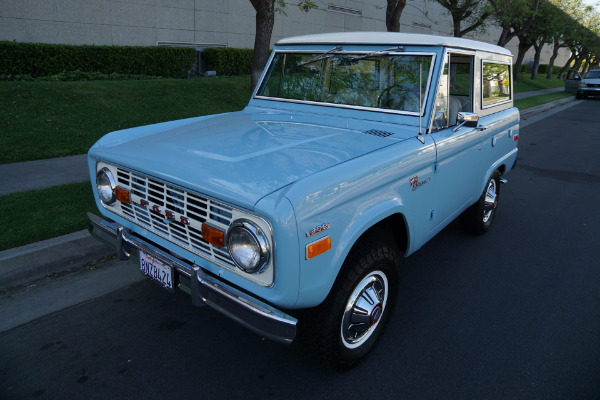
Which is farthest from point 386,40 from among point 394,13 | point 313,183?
point 394,13

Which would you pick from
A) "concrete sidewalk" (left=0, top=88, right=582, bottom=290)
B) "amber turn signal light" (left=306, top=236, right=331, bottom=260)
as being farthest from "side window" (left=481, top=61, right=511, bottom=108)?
"concrete sidewalk" (left=0, top=88, right=582, bottom=290)

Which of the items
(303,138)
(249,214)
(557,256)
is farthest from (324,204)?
(557,256)

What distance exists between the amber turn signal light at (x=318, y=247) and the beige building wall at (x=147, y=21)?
12521 millimetres

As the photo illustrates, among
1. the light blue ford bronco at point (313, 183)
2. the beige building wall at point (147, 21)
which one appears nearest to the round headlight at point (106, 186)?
the light blue ford bronco at point (313, 183)

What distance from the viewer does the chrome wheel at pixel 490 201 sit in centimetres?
506

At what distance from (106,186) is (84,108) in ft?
22.1

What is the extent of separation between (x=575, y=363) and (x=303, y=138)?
7.76 feet

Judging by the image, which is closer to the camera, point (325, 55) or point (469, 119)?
point (469, 119)

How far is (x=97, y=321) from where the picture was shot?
3.34 m

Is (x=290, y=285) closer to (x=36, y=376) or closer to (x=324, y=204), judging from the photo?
(x=324, y=204)

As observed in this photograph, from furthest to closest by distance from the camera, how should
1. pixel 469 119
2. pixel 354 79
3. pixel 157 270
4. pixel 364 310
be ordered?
pixel 354 79, pixel 469 119, pixel 364 310, pixel 157 270

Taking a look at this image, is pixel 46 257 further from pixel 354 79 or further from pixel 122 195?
pixel 354 79

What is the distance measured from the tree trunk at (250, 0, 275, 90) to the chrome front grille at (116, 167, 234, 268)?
20.3ft

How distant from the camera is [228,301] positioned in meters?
→ 2.41
